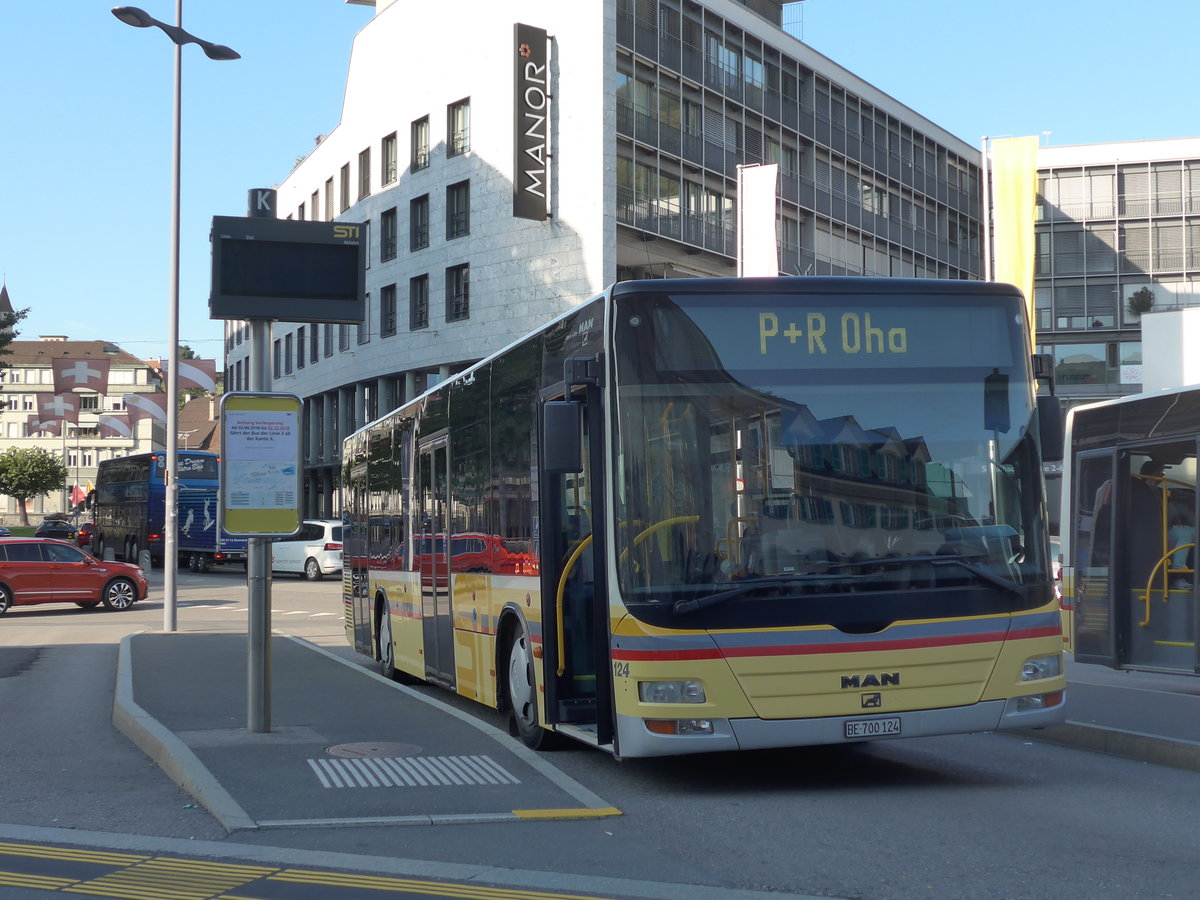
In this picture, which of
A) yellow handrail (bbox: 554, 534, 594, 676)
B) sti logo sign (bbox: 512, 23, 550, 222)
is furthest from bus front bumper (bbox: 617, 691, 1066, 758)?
sti logo sign (bbox: 512, 23, 550, 222)

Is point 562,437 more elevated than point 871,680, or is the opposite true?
point 562,437

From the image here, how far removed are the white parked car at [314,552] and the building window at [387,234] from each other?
13226mm

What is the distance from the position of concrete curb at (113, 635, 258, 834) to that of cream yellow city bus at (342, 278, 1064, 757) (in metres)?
2.15

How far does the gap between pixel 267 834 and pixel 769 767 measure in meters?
3.67

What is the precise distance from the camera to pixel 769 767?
9.68 m

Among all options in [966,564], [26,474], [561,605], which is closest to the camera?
[966,564]

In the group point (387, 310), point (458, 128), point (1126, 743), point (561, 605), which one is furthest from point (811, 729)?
point (387, 310)

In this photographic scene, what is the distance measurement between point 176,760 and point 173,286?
15909mm

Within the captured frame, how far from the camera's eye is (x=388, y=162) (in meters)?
54.6

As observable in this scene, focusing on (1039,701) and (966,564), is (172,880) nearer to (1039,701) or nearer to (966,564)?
(966,564)

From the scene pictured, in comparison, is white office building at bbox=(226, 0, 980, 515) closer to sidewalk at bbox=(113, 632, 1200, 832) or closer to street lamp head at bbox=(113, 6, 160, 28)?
street lamp head at bbox=(113, 6, 160, 28)

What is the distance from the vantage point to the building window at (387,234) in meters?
54.1

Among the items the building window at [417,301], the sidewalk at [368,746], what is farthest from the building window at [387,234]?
the sidewalk at [368,746]

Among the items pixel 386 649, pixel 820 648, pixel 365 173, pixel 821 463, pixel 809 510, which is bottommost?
pixel 386 649
